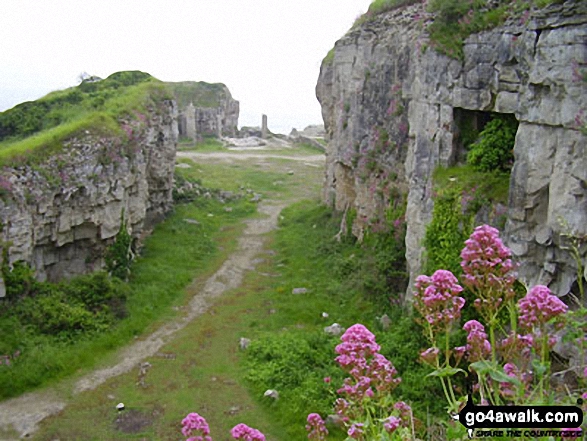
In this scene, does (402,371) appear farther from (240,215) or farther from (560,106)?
(240,215)

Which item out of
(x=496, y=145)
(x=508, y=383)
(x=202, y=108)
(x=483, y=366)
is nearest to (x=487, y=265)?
(x=483, y=366)

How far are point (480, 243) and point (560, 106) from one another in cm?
737

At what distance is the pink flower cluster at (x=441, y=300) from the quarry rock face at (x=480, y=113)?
1.23 m

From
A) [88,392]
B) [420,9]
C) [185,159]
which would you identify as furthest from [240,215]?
[88,392]

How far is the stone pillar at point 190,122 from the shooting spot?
56375 mm

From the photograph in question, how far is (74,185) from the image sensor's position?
66.3 ft

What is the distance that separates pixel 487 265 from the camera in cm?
480

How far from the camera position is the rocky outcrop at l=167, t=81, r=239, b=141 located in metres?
57.2

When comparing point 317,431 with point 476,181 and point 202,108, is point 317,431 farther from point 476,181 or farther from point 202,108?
point 202,108

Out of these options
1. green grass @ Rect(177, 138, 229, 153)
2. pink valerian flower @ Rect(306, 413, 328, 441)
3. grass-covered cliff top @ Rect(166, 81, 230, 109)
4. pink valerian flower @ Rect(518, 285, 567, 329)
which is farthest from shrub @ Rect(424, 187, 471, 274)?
grass-covered cliff top @ Rect(166, 81, 230, 109)

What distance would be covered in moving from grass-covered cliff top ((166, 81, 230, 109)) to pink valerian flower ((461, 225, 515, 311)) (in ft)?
186

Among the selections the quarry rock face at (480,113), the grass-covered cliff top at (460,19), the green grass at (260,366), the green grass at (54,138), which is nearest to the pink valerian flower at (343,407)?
the quarry rock face at (480,113)

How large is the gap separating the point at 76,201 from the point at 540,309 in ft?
61.5

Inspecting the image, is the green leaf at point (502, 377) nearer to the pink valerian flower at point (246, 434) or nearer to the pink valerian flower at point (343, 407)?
the pink valerian flower at point (343, 407)
